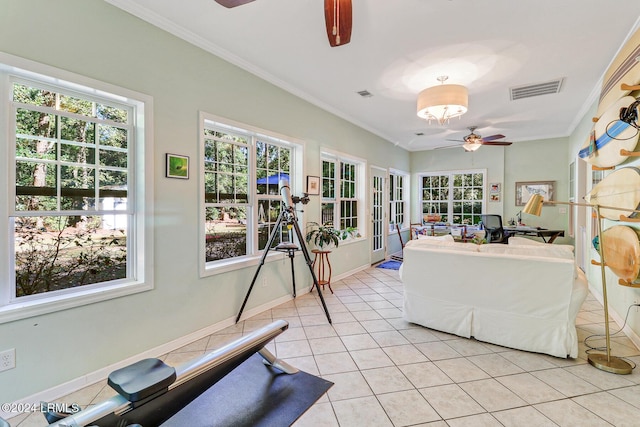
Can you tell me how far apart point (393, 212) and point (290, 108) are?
4.57m

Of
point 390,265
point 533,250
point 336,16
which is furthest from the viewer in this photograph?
point 390,265

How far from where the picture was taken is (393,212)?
7641mm

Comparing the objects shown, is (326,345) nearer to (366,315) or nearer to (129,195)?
(366,315)

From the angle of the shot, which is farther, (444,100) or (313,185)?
(313,185)

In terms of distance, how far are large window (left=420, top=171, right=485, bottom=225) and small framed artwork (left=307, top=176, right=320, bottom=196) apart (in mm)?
4509

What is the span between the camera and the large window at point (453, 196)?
7.47 m

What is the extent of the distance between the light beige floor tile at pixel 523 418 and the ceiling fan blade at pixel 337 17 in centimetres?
251

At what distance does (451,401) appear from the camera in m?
1.96

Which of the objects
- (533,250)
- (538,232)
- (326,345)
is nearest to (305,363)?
(326,345)

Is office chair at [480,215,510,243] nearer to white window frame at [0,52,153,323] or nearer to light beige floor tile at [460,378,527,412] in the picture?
light beige floor tile at [460,378,527,412]

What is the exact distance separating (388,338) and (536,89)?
378cm

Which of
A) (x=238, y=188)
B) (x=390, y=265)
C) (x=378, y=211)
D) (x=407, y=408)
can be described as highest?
(x=238, y=188)

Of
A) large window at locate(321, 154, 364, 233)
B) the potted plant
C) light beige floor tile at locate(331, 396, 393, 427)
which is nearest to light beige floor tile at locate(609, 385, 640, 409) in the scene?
light beige floor tile at locate(331, 396, 393, 427)

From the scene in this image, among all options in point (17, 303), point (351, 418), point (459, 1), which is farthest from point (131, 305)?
point (459, 1)
